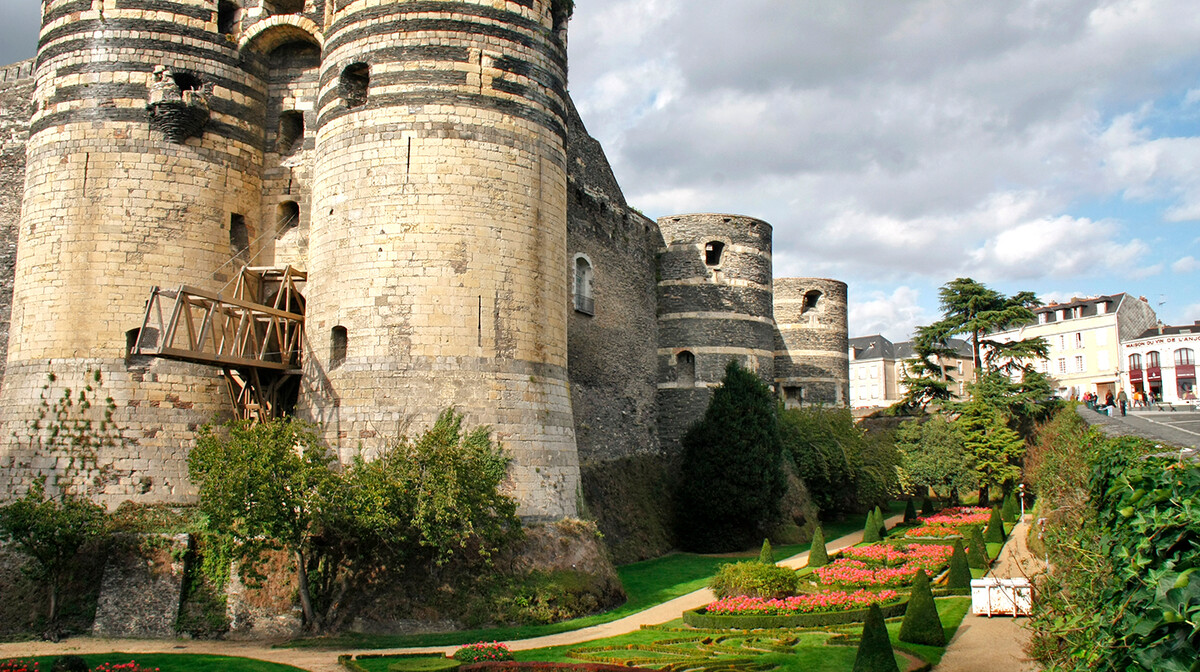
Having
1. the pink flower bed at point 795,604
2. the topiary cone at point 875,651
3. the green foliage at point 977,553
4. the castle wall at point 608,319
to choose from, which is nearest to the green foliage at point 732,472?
the castle wall at point 608,319

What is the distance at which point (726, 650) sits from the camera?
524 inches

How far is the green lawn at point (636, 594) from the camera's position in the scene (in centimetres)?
1398

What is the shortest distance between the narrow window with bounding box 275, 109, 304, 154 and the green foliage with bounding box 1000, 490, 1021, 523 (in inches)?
941

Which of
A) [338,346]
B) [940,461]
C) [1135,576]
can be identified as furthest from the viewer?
[940,461]

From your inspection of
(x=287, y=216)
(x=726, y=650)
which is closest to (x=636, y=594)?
(x=726, y=650)

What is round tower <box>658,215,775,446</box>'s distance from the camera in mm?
30641

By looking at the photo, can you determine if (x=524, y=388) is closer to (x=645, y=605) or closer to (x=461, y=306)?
(x=461, y=306)

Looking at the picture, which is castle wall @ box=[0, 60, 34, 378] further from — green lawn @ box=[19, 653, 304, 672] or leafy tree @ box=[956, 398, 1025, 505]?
leafy tree @ box=[956, 398, 1025, 505]

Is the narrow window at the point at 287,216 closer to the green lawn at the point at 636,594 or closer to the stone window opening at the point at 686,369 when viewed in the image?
the green lawn at the point at 636,594

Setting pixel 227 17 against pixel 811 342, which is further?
pixel 811 342

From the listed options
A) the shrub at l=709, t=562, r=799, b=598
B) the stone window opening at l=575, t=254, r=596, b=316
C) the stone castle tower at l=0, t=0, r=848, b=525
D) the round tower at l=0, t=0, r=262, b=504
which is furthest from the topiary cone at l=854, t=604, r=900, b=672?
the stone window opening at l=575, t=254, r=596, b=316

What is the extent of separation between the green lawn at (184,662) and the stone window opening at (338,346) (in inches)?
227

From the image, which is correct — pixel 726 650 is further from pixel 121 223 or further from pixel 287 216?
pixel 121 223

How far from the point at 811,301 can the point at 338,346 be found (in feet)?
92.2
